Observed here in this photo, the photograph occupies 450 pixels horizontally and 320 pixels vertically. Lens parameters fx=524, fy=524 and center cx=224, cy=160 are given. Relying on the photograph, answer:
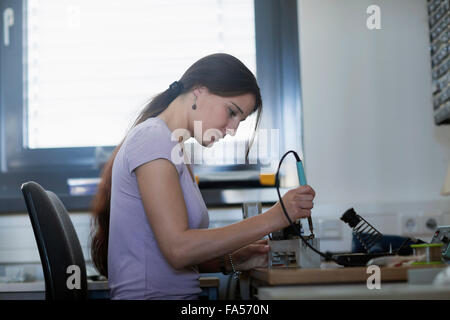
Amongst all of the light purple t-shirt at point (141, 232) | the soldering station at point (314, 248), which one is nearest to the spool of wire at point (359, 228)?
the soldering station at point (314, 248)

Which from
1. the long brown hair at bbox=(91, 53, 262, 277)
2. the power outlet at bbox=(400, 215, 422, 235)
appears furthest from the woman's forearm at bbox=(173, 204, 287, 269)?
the power outlet at bbox=(400, 215, 422, 235)

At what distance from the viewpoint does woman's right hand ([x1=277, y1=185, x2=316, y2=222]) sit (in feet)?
3.29

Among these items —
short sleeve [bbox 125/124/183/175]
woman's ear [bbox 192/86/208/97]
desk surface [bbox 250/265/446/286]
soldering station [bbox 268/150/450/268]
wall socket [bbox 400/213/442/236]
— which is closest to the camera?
desk surface [bbox 250/265/446/286]

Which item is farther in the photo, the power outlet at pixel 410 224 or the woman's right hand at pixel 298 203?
the power outlet at pixel 410 224

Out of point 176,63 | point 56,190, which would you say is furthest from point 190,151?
point 56,190

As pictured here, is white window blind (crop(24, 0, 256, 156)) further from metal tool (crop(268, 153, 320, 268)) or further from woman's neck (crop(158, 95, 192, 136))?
metal tool (crop(268, 153, 320, 268))

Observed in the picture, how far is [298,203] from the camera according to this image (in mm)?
1006

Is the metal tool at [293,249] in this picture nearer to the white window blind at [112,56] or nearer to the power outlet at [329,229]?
the power outlet at [329,229]

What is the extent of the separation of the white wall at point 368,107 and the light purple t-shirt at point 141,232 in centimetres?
106

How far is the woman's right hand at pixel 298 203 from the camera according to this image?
1.00 m

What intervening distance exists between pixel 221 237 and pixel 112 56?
159 cm

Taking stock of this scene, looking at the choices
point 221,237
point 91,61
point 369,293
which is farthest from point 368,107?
point 369,293

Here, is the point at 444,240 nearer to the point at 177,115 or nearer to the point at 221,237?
the point at 221,237

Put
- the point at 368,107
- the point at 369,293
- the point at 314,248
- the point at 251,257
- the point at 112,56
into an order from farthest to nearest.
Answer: the point at 112,56, the point at 368,107, the point at 251,257, the point at 314,248, the point at 369,293
